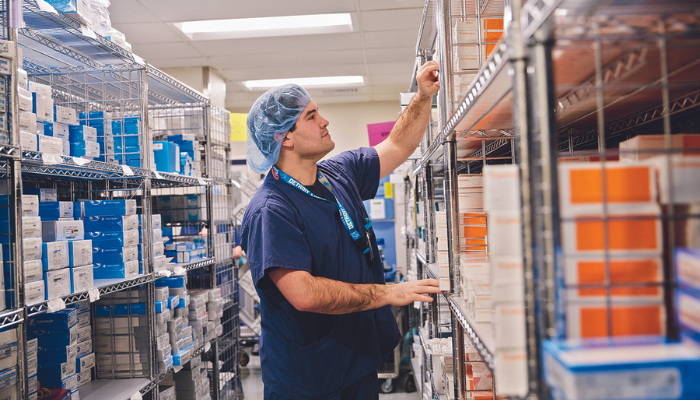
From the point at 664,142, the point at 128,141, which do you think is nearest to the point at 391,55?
the point at 128,141

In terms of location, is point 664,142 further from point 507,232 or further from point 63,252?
point 63,252

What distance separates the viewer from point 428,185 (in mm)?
2227

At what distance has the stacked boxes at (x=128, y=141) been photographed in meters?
2.68

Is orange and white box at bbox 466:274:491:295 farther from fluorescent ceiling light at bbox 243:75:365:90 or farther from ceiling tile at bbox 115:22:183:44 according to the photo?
fluorescent ceiling light at bbox 243:75:365:90

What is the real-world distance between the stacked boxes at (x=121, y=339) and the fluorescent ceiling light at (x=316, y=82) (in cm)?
427

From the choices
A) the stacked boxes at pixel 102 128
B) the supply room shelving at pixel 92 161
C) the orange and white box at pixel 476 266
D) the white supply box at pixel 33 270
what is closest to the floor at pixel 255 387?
the supply room shelving at pixel 92 161

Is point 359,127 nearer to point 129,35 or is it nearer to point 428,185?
point 129,35

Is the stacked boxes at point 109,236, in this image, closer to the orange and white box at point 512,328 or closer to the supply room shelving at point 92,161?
the supply room shelving at point 92,161

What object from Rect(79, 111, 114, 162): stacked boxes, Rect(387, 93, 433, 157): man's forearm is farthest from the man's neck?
Rect(79, 111, 114, 162): stacked boxes

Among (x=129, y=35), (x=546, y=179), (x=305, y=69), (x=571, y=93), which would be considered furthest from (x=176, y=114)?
(x=546, y=179)

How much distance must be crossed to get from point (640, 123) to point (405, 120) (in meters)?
1.01

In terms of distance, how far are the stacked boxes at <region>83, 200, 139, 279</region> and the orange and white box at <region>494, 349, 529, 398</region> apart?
2.30 m

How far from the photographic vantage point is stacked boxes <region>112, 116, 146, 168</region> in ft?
8.79

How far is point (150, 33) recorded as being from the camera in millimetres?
4613
